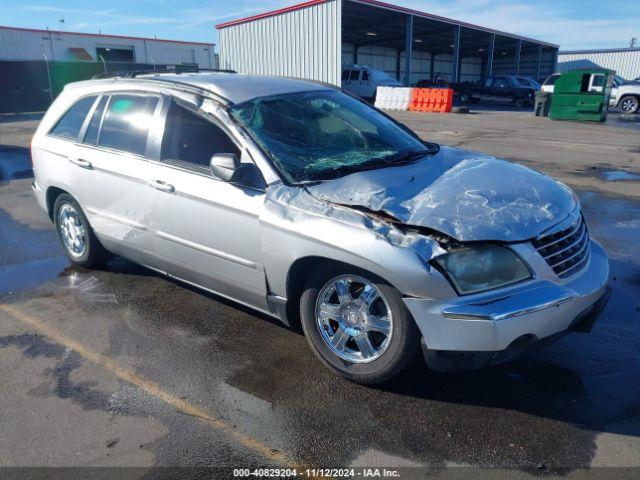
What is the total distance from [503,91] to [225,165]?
103 ft

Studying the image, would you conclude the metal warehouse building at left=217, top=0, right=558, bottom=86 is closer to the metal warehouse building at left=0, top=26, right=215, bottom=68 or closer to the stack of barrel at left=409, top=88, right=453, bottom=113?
the stack of barrel at left=409, top=88, right=453, bottom=113

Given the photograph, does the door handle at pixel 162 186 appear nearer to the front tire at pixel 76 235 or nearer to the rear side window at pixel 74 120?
the front tire at pixel 76 235

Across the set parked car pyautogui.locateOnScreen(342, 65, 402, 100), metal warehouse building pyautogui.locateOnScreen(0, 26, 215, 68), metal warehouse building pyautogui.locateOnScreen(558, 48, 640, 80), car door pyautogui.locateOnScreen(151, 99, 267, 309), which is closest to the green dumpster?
parked car pyautogui.locateOnScreen(342, 65, 402, 100)

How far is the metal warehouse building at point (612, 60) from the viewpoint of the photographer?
163 ft

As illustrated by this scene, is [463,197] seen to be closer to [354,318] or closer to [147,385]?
[354,318]

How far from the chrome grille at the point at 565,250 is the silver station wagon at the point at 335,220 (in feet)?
0.04

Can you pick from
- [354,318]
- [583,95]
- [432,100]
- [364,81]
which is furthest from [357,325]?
[364,81]

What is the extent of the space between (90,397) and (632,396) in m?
3.09

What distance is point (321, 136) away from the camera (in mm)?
3887

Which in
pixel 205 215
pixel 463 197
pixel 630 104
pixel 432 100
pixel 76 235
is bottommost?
pixel 76 235

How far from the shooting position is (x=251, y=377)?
3.29 m

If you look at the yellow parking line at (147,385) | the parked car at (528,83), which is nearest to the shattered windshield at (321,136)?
the yellow parking line at (147,385)

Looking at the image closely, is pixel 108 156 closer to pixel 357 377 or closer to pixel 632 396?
pixel 357 377

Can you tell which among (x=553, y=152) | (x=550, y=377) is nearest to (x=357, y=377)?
(x=550, y=377)
